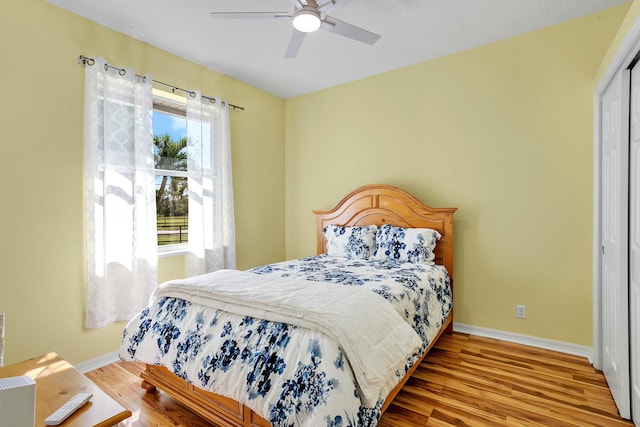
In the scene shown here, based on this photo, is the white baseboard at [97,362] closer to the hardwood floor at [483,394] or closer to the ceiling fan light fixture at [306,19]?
the hardwood floor at [483,394]

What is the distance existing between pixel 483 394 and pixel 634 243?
122cm

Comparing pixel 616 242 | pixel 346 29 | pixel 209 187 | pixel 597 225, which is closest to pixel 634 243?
pixel 616 242

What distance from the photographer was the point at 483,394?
205 cm

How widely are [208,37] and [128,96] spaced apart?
84 centimetres

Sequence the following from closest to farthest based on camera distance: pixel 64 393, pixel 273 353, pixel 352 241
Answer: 1. pixel 64 393
2. pixel 273 353
3. pixel 352 241

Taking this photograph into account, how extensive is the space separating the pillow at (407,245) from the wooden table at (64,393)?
2.34 metres

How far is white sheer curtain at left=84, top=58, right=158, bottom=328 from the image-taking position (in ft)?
8.04

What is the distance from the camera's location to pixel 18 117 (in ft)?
7.11

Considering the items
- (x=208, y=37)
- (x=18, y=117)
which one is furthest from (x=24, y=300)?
(x=208, y=37)

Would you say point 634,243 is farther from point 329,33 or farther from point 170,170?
point 170,170

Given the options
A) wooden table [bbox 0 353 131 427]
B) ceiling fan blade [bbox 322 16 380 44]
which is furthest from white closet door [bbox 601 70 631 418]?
wooden table [bbox 0 353 131 427]

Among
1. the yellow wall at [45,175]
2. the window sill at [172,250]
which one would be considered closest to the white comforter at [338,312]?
the yellow wall at [45,175]

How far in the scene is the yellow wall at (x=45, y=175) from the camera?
6.99ft

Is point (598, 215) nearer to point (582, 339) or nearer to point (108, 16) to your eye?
point (582, 339)
